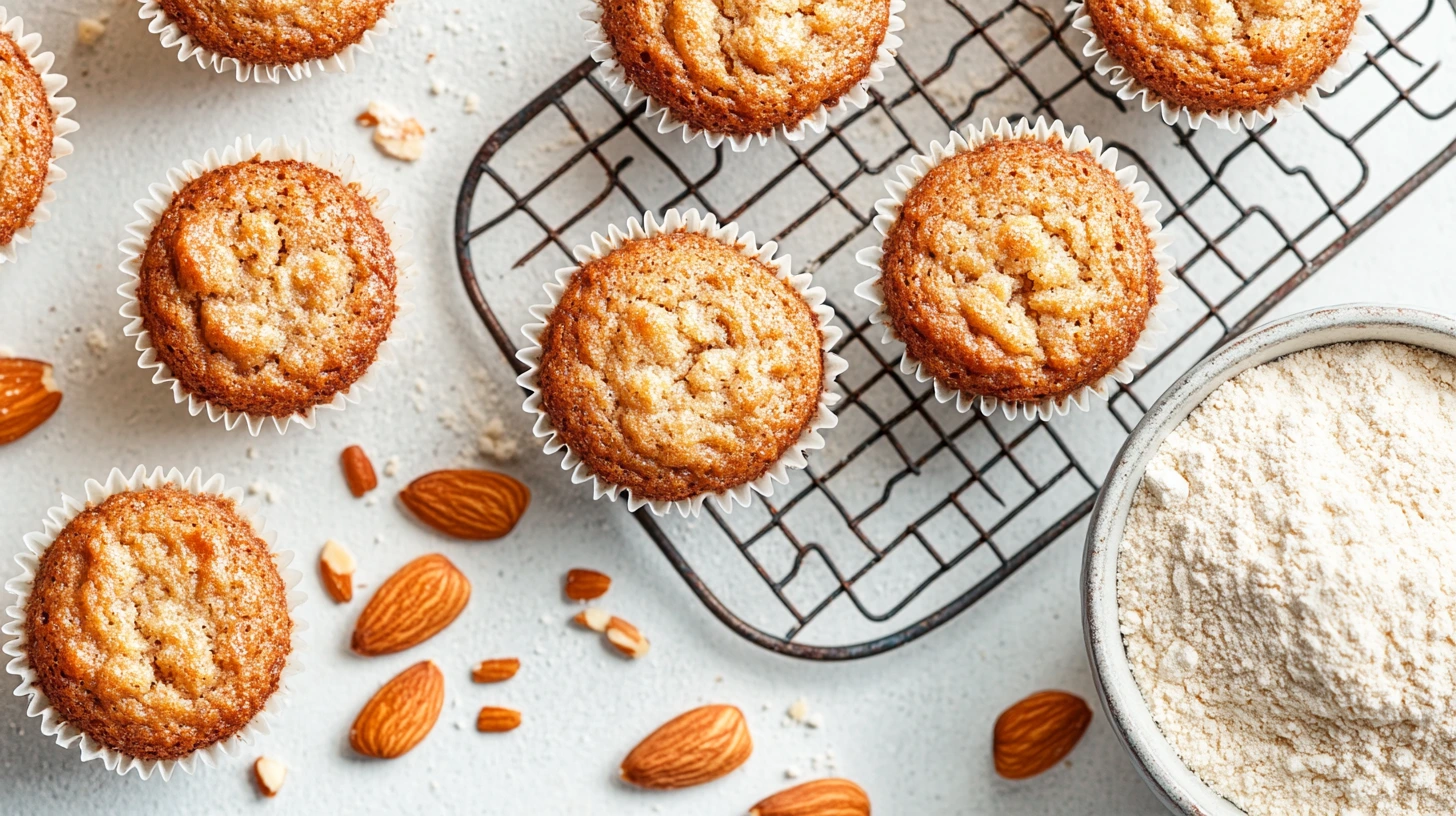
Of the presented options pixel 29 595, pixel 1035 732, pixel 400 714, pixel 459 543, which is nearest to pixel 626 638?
pixel 459 543

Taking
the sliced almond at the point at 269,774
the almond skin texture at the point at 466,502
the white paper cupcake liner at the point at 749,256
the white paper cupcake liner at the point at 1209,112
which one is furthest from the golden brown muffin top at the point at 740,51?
the sliced almond at the point at 269,774

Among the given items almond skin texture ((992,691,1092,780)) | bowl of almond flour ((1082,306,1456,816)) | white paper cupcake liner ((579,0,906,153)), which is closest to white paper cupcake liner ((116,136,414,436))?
white paper cupcake liner ((579,0,906,153))

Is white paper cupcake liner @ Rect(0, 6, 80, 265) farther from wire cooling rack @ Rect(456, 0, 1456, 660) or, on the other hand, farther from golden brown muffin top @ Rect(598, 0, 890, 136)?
golden brown muffin top @ Rect(598, 0, 890, 136)

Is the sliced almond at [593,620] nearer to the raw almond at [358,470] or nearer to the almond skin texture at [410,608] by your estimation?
the almond skin texture at [410,608]

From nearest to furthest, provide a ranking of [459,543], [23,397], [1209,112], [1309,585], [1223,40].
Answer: [1309,585] → [1223,40] → [1209,112] → [23,397] → [459,543]

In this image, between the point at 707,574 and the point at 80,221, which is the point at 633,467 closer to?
the point at 707,574

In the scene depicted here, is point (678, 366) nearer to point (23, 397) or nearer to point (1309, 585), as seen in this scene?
point (1309, 585)
